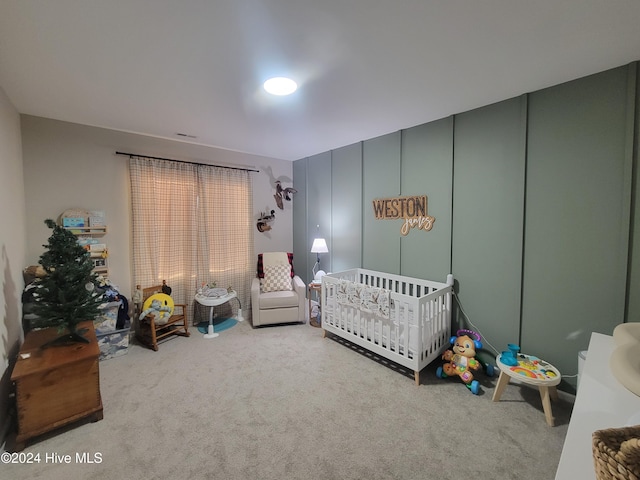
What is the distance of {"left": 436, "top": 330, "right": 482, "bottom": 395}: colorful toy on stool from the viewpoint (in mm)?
2215

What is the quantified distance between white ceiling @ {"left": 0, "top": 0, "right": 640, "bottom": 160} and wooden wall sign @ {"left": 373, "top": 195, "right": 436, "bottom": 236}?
34.6 inches

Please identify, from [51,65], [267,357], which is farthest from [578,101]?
[51,65]

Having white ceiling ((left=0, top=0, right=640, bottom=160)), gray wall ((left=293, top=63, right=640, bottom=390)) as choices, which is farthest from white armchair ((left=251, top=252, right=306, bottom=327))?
white ceiling ((left=0, top=0, right=640, bottom=160))

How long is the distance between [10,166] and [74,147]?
2.58ft

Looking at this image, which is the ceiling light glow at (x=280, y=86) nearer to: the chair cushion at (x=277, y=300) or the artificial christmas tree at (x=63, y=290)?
the artificial christmas tree at (x=63, y=290)

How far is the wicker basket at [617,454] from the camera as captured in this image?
38 centimetres

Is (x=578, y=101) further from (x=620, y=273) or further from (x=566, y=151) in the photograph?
(x=620, y=273)

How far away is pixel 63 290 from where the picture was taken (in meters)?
1.92

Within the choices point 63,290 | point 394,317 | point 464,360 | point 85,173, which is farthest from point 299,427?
point 85,173

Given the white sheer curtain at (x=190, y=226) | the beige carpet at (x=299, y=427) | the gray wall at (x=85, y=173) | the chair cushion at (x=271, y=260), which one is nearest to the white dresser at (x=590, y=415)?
the beige carpet at (x=299, y=427)

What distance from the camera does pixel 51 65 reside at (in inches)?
69.0

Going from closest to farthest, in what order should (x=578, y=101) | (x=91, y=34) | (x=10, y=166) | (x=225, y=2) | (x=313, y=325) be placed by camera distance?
(x=225, y=2) → (x=91, y=34) → (x=578, y=101) → (x=10, y=166) → (x=313, y=325)

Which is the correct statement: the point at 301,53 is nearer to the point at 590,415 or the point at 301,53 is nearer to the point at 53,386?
the point at 590,415

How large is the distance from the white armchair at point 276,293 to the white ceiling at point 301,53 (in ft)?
6.79
